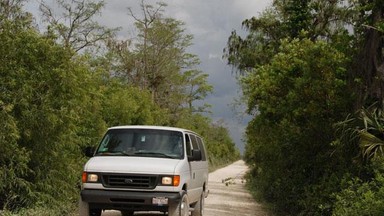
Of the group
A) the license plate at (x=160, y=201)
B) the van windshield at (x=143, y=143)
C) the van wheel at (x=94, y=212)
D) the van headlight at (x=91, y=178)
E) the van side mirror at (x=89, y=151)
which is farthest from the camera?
the van side mirror at (x=89, y=151)

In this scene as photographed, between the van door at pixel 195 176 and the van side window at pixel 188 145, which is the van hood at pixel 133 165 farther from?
the van door at pixel 195 176

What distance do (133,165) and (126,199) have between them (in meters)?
0.63

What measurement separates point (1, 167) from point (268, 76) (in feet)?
30.9

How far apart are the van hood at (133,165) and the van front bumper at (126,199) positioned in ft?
1.31

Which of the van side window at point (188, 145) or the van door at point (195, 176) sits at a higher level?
the van side window at point (188, 145)

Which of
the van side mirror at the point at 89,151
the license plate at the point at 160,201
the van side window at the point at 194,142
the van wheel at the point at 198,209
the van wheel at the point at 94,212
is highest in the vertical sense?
the van side window at the point at 194,142

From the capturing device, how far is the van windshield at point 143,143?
1127cm

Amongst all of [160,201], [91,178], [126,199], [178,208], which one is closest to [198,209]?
[178,208]

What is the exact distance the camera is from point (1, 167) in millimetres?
11227

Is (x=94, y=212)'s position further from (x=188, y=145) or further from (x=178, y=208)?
(x=188, y=145)

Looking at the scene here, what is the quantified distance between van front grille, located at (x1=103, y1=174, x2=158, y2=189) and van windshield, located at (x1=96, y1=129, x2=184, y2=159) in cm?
77

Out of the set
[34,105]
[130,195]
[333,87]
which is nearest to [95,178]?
[130,195]

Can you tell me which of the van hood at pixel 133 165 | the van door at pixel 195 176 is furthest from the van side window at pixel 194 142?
the van hood at pixel 133 165

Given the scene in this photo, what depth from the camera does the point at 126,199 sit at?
33.9ft
